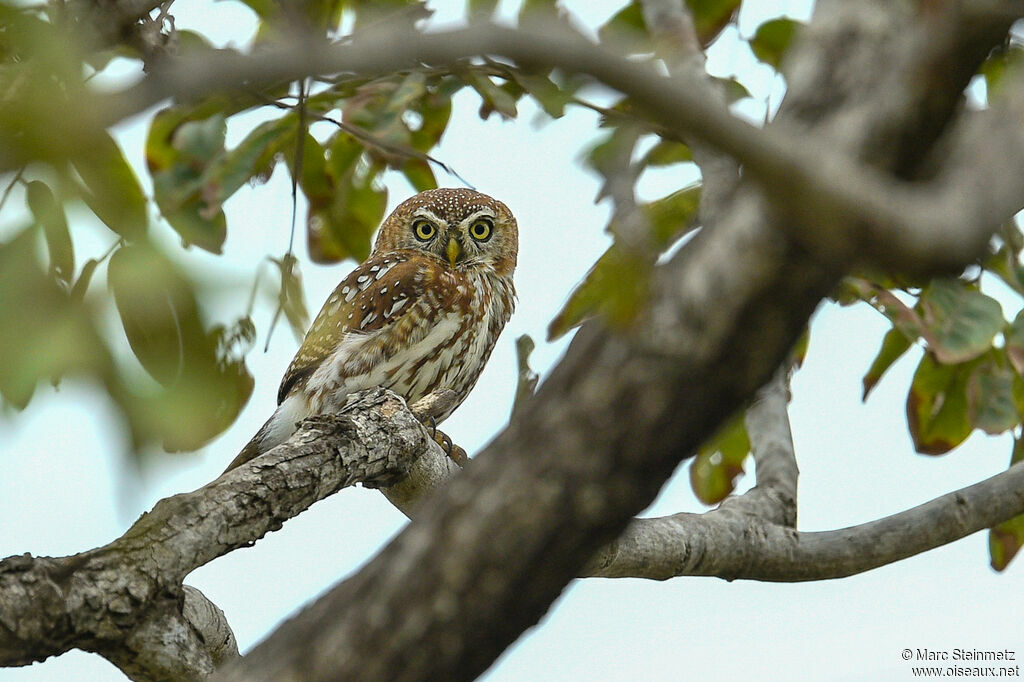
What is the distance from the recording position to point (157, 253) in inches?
40.8

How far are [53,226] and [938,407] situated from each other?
2829mm

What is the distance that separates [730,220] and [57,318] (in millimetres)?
701

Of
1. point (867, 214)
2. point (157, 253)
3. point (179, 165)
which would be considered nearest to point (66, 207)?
point (157, 253)

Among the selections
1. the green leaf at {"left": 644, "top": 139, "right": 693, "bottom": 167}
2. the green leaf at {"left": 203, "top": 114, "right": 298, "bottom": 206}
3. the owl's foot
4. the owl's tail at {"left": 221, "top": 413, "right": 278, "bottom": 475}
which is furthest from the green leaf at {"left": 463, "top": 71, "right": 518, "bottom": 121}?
the owl's tail at {"left": 221, "top": 413, "right": 278, "bottom": 475}

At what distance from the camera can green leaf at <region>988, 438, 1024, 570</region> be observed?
3.21 metres

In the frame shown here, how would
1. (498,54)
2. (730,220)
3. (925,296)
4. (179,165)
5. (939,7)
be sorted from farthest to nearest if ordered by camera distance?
(925,296) < (179,165) < (730,220) < (939,7) < (498,54)

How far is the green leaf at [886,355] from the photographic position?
312cm

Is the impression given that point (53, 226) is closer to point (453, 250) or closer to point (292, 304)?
point (292, 304)

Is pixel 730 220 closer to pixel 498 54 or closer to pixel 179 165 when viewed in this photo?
pixel 498 54

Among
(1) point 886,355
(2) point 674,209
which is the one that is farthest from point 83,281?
(1) point 886,355

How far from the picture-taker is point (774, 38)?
3227 millimetres

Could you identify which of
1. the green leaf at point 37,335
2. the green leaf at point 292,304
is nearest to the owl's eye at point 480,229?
the green leaf at point 292,304

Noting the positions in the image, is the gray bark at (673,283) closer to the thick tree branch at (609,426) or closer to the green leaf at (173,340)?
the thick tree branch at (609,426)

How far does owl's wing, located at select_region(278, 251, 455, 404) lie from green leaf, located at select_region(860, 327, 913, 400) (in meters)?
1.74
